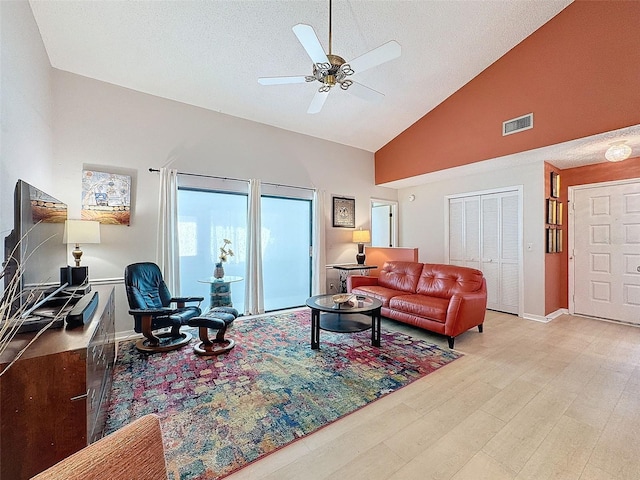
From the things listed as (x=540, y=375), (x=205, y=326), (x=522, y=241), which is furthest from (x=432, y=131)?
(x=205, y=326)

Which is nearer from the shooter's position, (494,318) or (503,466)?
(503,466)

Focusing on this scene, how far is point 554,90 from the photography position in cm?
357

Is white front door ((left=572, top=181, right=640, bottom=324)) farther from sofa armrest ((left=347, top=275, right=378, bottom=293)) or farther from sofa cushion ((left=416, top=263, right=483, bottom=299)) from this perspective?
sofa armrest ((left=347, top=275, right=378, bottom=293))

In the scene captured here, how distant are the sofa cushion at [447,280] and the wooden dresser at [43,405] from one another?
3.81 metres

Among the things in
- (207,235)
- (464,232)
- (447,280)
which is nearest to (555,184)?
(464,232)

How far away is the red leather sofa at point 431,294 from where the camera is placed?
3.27 meters

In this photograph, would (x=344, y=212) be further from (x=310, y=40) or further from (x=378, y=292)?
(x=310, y=40)

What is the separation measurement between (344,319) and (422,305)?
101 centimetres

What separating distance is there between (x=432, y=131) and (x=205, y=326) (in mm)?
4935

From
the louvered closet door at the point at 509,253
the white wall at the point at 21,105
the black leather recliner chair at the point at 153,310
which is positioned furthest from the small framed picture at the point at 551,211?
the white wall at the point at 21,105

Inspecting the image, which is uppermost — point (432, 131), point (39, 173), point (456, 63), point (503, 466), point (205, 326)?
point (456, 63)

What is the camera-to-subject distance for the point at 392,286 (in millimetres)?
4555

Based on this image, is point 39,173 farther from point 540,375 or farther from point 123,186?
point 540,375

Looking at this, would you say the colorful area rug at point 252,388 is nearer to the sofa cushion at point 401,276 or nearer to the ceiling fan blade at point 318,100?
the sofa cushion at point 401,276
